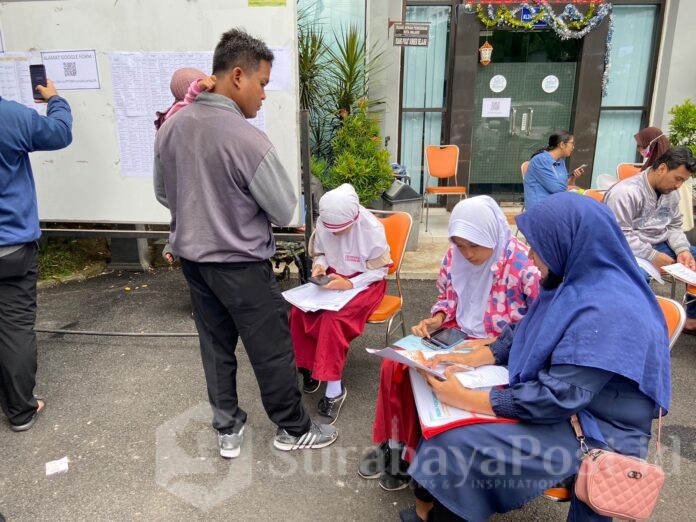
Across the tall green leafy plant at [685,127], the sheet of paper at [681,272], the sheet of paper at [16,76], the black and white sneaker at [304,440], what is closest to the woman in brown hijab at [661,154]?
the sheet of paper at [681,272]

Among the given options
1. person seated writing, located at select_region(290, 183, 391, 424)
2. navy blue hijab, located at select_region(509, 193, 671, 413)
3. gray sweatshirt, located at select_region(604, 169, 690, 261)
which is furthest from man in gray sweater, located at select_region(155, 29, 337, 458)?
gray sweatshirt, located at select_region(604, 169, 690, 261)

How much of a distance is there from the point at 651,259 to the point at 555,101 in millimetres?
4180

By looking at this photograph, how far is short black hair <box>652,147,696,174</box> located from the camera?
10.4 ft

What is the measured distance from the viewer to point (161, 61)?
3258mm

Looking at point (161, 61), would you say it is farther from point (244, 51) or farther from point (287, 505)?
point (287, 505)

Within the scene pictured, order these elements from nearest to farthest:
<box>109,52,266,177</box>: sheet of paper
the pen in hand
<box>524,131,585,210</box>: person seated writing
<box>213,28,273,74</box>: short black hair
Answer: the pen in hand
<box>213,28,273,74</box>: short black hair
<box>109,52,266,177</box>: sheet of paper
<box>524,131,585,210</box>: person seated writing

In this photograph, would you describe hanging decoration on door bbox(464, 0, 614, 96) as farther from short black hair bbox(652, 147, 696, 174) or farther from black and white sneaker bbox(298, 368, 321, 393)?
black and white sneaker bbox(298, 368, 321, 393)

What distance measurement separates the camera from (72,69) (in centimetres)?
338

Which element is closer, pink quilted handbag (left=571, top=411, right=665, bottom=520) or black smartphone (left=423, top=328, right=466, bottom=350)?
pink quilted handbag (left=571, top=411, right=665, bottom=520)

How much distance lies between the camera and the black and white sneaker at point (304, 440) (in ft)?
8.09

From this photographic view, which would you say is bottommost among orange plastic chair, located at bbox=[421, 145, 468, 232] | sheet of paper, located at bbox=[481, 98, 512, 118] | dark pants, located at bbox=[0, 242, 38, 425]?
dark pants, located at bbox=[0, 242, 38, 425]

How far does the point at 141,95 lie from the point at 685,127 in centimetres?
552

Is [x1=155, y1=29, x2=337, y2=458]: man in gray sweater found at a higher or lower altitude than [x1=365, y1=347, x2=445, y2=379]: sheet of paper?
higher

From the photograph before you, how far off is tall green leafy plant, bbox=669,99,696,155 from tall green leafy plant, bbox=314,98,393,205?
325 cm
